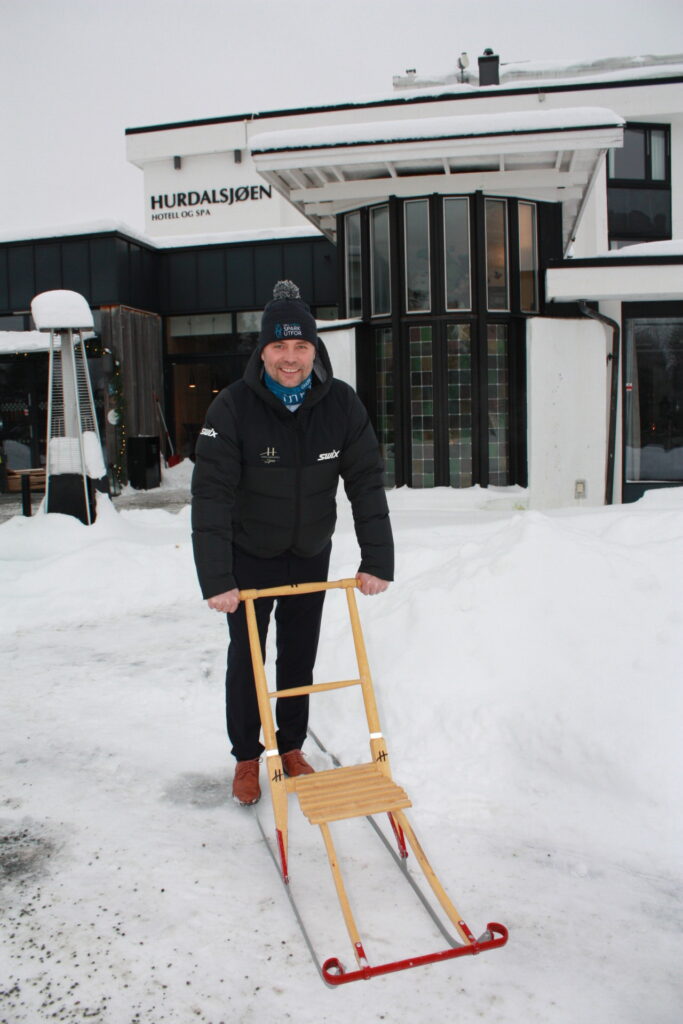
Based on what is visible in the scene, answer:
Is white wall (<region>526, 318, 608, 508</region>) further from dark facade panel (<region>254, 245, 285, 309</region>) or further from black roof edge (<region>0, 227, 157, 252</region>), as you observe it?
black roof edge (<region>0, 227, 157, 252</region>)

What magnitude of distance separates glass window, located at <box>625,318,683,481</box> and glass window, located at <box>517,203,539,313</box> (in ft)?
6.31

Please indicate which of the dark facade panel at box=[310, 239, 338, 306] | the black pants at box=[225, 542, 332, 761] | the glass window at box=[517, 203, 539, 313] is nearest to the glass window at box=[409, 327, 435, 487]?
the glass window at box=[517, 203, 539, 313]

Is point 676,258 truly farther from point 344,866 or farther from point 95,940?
point 95,940

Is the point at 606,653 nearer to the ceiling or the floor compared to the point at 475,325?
nearer to the floor

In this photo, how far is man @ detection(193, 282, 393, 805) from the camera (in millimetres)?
3494

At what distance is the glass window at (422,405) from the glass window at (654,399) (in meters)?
2.79

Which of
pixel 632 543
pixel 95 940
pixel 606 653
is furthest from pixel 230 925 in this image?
pixel 632 543

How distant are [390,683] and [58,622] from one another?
3607 mm

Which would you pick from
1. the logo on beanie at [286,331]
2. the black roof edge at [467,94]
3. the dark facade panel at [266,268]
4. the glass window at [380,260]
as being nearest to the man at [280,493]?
the logo on beanie at [286,331]

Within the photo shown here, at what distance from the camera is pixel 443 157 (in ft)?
37.0

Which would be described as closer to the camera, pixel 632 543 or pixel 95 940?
pixel 95 940

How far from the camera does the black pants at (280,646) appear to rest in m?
3.79

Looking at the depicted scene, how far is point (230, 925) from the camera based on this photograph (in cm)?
290

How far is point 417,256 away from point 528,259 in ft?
5.87
